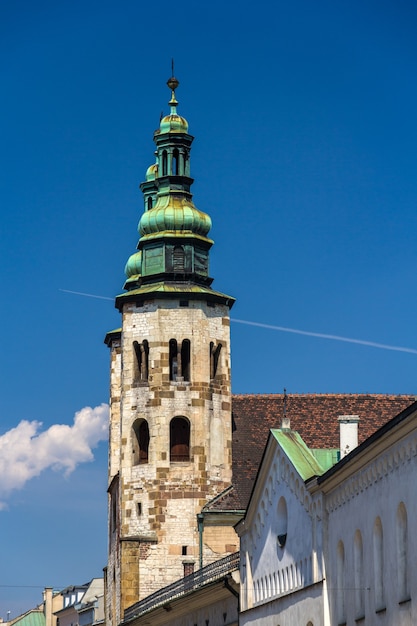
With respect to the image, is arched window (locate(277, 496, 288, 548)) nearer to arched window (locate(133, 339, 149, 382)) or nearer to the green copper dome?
arched window (locate(133, 339, 149, 382))

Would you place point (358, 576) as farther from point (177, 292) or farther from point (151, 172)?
point (151, 172)

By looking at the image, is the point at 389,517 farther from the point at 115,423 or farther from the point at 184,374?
the point at 115,423

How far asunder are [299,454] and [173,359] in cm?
2461

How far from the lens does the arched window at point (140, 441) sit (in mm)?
70062

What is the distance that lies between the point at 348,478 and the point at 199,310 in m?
31.2

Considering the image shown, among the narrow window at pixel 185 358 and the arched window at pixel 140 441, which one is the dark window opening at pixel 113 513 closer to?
the arched window at pixel 140 441

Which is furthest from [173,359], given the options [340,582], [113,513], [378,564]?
[378,564]

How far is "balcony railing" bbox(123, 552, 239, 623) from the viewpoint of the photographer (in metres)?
56.6

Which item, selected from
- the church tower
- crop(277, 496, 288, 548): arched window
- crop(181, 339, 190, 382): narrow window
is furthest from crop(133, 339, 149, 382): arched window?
crop(277, 496, 288, 548): arched window

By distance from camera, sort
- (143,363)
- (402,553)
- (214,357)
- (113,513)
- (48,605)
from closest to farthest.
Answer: (402,553) → (143,363) → (214,357) → (113,513) → (48,605)

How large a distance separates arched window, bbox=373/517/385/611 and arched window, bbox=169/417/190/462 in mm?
32936

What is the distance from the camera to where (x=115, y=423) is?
81.2 metres

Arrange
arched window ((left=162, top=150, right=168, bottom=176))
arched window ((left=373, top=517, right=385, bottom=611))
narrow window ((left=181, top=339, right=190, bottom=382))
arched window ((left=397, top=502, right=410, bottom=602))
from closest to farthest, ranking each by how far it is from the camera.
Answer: arched window ((left=397, top=502, right=410, bottom=602)), arched window ((left=373, top=517, right=385, bottom=611)), narrow window ((left=181, top=339, right=190, bottom=382)), arched window ((left=162, top=150, right=168, bottom=176))

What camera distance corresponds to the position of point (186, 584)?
60.3m
